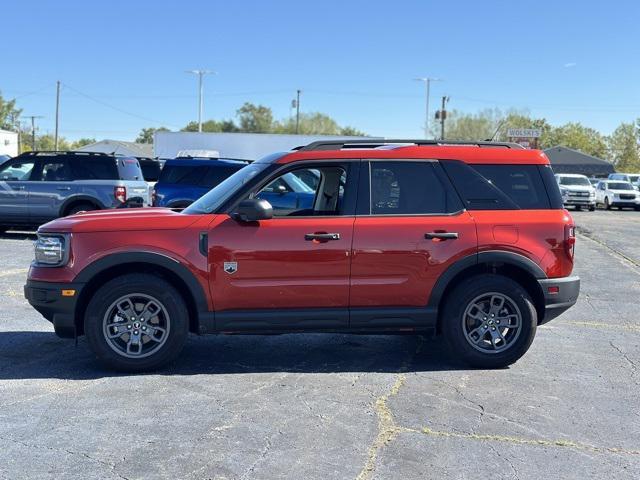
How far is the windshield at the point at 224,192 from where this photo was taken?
19.0ft

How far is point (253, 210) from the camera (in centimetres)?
548

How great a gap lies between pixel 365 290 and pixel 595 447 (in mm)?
2160

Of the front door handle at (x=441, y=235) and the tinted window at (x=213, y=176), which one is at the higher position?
the tinted window at (x=213, y=176)

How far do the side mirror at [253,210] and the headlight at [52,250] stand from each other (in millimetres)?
1454


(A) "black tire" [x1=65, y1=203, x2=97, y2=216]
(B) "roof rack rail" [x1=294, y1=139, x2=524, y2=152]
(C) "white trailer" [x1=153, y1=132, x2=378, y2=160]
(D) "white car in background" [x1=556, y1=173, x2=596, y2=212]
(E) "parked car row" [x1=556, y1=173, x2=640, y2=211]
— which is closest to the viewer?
(B) "roof rack rail" [x1=294, y1=139, x2=524, y2=152]

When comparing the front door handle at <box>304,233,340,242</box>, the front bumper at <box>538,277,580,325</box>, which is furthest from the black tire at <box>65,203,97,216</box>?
the front bumper at <box>538,277,580,325</box>

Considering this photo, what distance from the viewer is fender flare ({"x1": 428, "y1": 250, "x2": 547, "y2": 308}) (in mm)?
5793

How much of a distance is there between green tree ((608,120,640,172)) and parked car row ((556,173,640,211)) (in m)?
68.4

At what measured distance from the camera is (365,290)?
18.7 ft

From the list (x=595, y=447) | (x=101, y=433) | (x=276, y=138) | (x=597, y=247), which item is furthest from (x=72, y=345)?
(x=276, y=138)

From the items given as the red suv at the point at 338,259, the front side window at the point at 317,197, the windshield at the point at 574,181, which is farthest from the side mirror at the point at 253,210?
the windshield at the point at 574,181

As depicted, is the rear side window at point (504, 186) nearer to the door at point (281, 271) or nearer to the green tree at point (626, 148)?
the door at point (281, 271)

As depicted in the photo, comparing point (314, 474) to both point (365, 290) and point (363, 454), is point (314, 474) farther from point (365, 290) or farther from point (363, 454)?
point (365, 290)

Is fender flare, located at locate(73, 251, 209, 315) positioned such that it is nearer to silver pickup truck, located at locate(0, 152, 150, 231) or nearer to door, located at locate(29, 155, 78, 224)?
silver pickup truck, located at locate(0, 152, 150, 231)
